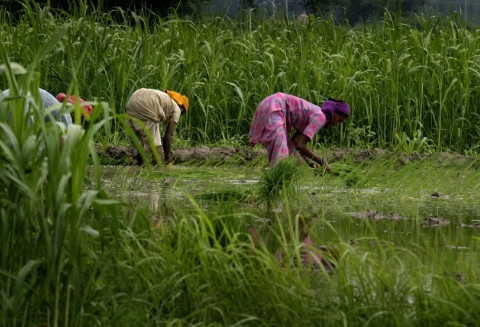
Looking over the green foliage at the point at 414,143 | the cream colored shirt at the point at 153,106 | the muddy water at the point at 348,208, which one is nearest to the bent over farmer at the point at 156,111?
the cream colored shirt at the point at 153,106

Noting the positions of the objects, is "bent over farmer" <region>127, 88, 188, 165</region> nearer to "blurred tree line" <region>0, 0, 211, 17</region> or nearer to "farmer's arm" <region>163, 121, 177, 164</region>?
"farmer's arm" <region>163, 121, 177, 164</region>

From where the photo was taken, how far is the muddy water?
5918 mm

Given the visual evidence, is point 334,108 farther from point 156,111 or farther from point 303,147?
point 156,111

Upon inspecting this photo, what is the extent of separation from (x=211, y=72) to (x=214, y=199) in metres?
4.36

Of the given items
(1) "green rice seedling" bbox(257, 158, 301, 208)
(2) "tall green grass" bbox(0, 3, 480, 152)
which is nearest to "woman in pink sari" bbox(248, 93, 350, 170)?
(1) "green rice seedling" bbox(257, 158, 301, 208)

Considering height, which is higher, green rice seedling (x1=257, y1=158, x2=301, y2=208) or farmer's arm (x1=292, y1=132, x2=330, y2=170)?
green rice seedling (x1=257, y1=158, x2=301, y2=208)

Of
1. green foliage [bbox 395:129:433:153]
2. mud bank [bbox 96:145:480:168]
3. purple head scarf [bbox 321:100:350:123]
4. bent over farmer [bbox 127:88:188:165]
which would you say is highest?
purple head scarf [bbox 321:100:350:123]

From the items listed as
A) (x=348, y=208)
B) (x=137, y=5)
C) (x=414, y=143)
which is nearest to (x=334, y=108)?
(x=348, y=208)

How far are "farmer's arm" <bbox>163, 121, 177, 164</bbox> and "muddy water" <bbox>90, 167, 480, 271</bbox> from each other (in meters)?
0.71

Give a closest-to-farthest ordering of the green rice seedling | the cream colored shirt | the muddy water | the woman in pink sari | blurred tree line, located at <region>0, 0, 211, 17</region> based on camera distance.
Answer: the muddy water
the green rice seedling
the woman in pink sari
the cream colored shirt
blurred tree line, located at <region>0, 0, 211, 17</region>

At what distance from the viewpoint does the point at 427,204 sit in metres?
7.76

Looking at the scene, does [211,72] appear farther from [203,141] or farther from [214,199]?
[214,199]

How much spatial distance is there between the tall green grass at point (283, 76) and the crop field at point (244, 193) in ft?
0.10

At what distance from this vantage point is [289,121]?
8742 millimetres
